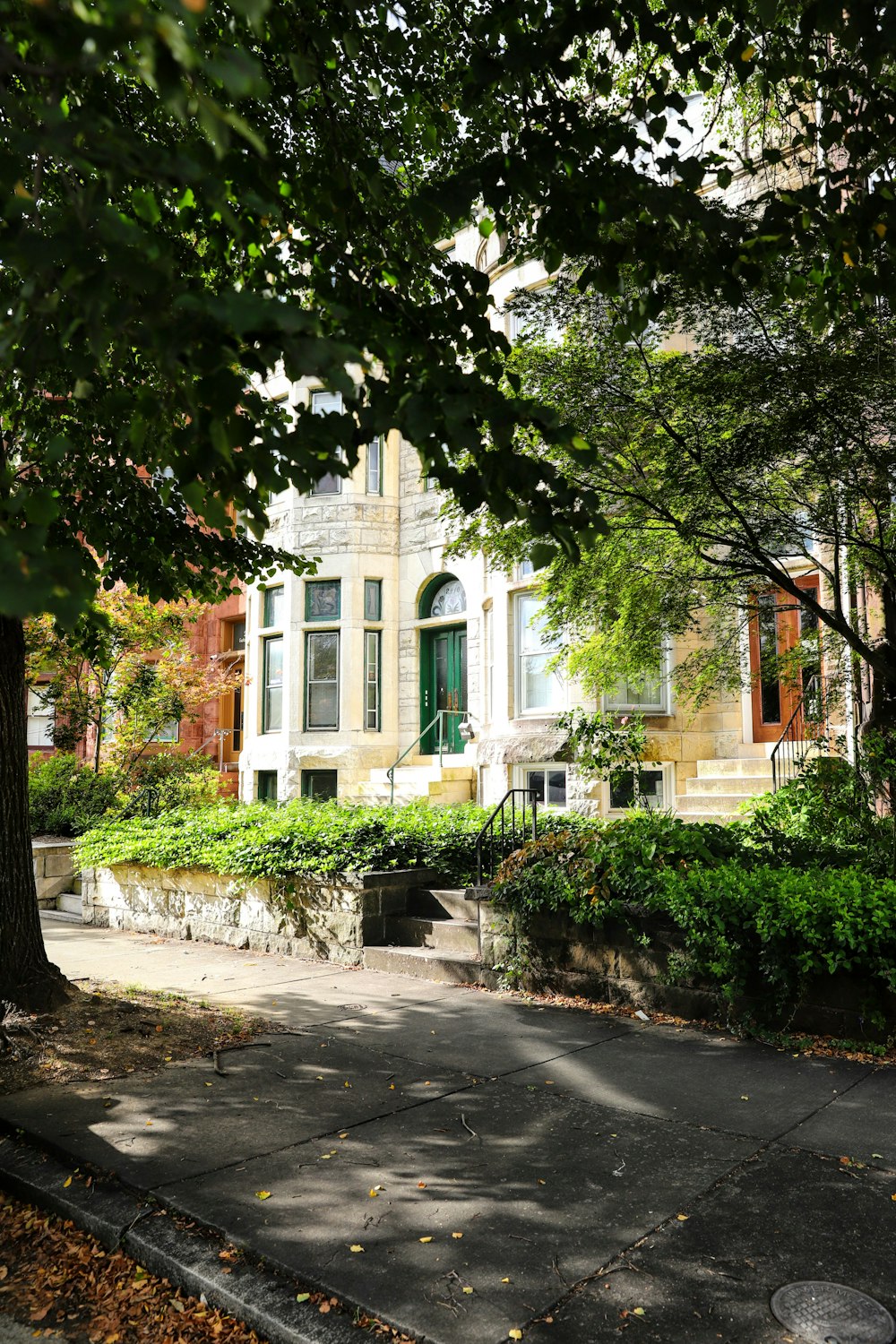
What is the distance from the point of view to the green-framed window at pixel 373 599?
63.2 ft

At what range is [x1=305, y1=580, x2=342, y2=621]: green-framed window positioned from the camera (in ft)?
63.5

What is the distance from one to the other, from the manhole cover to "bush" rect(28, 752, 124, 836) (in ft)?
41.3

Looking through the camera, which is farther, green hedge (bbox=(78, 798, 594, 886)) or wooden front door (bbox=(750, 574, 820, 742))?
wooden front door (bbox=(750, 574, 820, 742))

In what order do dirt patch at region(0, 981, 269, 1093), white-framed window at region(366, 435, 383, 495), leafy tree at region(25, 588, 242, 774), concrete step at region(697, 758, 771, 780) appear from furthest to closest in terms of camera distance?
white-framed window at region(366, 435, 383, 495), leafy tree at region(25, 588, 242, 774), concrete step at region(697, 758, 771, 780), dirt patch at region(0, 981, 269, 1093)

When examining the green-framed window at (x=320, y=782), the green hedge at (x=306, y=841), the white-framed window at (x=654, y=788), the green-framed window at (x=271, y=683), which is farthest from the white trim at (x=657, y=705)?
the green-framed window at (x=271, y=683)

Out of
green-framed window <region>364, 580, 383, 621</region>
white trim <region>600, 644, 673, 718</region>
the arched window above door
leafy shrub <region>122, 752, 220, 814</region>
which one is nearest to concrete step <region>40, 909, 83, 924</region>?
leafy shrub <region>122, 752, 220, 814</region>

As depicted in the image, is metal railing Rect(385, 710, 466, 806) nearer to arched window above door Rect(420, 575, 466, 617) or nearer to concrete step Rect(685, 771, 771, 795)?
arched window above door Rect(420, 575, 466, 617)

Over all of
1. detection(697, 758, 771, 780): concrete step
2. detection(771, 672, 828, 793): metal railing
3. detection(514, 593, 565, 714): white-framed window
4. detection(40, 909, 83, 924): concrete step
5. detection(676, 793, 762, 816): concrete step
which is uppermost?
detection(514, 593, 565, 714): white-framed window

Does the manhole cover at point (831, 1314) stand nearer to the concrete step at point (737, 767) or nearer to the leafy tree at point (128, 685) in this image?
the concrete step at point (737, 767)

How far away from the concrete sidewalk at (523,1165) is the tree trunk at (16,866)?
4.23 ft

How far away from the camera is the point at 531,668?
15.5 meters

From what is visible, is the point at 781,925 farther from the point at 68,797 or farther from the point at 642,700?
the point at 68,797

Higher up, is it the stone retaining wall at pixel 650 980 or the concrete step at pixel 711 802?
the concrete step at pixel 711 802

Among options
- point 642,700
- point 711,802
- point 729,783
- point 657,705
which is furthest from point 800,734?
point 642,700
